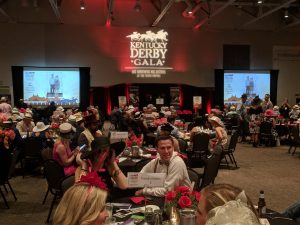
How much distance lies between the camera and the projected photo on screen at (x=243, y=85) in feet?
60.6

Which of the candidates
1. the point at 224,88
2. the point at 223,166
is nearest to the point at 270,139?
the point at 223,166

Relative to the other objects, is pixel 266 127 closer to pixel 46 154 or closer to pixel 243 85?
pixel 243 85

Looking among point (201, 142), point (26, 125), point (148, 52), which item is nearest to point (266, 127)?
point (201, 142)

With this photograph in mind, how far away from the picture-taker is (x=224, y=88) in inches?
731

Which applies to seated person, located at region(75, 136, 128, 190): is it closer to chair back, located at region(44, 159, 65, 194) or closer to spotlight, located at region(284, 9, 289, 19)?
chair back, located at region(44, 159, 65, 194)

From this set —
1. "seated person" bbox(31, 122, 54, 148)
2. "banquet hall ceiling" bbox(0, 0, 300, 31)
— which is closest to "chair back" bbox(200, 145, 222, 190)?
"seated person" bbox(31, 122, 54, 148)

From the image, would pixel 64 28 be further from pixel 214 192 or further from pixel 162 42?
pixel 214 192

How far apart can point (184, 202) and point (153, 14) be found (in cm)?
1680

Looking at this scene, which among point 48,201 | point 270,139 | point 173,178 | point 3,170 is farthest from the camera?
point 270,139

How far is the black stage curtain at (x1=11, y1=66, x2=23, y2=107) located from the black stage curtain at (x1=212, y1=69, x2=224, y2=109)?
9119mm

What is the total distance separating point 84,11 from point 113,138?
13.0 meters

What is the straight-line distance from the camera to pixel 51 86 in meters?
17.1

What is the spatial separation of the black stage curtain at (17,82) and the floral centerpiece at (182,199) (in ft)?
51.1

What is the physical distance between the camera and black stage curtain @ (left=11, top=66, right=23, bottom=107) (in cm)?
1691
